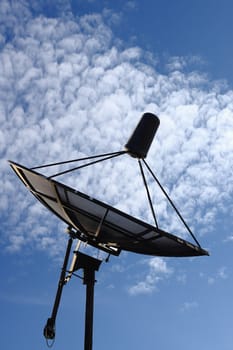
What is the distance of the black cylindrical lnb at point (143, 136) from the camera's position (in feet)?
51.2

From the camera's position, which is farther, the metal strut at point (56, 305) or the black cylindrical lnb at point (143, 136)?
the black cylindrical lnb at point (143, 136)

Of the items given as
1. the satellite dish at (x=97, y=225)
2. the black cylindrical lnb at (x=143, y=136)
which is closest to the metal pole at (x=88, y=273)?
the satellite dish at (x=97, y=225)

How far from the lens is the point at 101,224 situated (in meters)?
16.5

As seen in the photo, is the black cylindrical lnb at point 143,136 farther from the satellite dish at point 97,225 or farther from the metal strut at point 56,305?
the metal strut at point 56,305

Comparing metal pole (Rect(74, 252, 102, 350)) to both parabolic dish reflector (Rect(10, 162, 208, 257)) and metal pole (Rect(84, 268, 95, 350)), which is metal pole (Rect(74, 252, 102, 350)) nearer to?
metal pole (Rect(84, 268, 95, 350))

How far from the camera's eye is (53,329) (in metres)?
15.4

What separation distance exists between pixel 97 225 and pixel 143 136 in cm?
381

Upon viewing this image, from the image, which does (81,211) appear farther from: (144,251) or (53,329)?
(53,329)

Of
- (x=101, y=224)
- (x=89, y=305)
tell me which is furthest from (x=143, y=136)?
(x=89, y=305)

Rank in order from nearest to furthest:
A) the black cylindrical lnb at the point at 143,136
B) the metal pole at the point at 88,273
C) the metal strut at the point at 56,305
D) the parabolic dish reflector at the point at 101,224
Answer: the parabolic dish reflector at the point at 101,224, the metal strut at the point at 56,305, the black cylindrical lnb at the point at 143,136, the metal pole at the point at 88,273

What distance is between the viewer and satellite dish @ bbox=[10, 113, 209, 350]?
15.3 meters

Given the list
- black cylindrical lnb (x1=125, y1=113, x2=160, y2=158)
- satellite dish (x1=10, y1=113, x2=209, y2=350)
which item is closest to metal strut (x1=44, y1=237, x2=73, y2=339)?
satellite dish (x1=10, y1=113, x2=209, y2=350)

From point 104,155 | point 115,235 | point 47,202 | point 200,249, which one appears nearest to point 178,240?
point 200,249

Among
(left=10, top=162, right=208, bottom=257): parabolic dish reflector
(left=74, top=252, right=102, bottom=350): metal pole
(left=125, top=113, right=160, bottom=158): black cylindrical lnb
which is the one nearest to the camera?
(left=10, top=162, right=208, bottom=257): parabolic dish reflector
